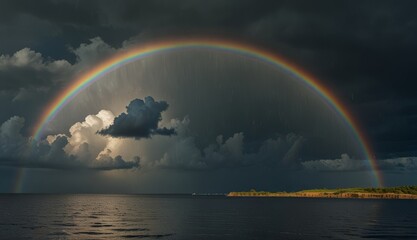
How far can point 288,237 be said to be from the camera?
3206 inches

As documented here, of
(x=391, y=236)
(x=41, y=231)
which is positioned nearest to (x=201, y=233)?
(x=41, y=231)

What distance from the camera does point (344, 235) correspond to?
85312 mm

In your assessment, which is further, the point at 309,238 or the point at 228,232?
the point at 228,232

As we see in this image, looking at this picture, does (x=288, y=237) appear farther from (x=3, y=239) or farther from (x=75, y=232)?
(x=3, y=239)

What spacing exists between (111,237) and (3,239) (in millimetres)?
17648

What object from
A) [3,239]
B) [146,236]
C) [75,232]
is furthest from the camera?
[75,232]

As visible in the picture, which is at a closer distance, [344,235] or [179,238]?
[179,238]

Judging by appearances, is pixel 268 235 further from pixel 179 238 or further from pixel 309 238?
pixel 179 238

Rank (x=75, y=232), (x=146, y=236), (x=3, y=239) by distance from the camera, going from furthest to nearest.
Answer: (x=75, y=232), (x=146, y=236), (x=3, y=239)

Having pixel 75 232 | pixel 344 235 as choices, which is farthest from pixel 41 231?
pixel 344 235

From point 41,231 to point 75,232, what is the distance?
7425 mm

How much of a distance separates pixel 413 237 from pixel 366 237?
35.1 ft

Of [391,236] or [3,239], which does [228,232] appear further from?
[3,239]

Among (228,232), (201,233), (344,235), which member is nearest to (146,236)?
(201,233)
